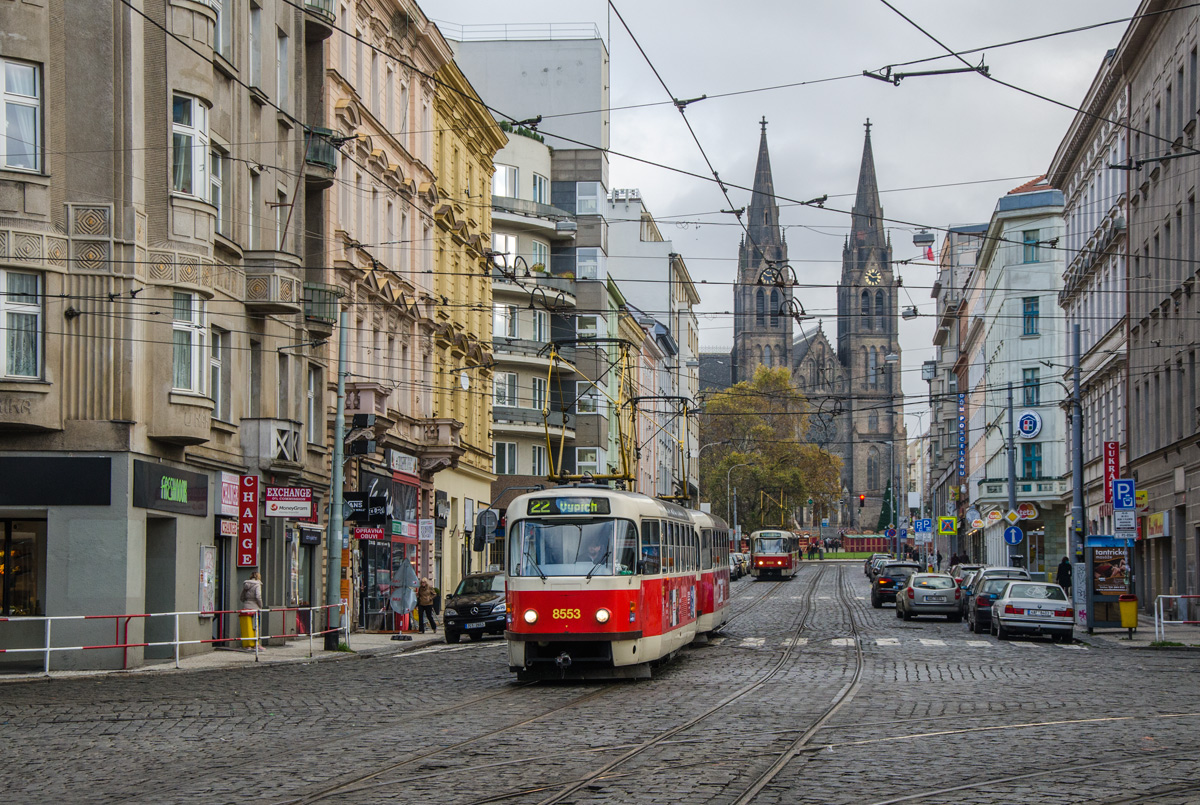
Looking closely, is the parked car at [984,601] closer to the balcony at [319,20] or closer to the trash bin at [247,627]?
the trash bin at [247,627]

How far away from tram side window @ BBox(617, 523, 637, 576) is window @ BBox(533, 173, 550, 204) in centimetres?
4810

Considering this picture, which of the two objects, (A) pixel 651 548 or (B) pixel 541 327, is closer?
(A) pixel 651 548

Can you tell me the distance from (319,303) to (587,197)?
40.9 metres

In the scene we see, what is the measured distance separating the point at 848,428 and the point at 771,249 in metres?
31.6

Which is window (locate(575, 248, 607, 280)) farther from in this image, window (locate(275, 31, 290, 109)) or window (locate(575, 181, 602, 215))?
window (locate(275, 31, 290, 109))

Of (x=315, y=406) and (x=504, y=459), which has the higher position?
(x=315, y=406)

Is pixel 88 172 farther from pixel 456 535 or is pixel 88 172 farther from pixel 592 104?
pixel 592 104

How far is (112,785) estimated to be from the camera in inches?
468

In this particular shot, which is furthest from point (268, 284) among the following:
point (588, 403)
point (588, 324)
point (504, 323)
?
point (588, 324)

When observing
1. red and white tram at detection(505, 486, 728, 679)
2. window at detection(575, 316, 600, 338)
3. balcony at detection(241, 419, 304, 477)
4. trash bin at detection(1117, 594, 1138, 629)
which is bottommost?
trash bin at detection(1117, 594, 1138, 629)

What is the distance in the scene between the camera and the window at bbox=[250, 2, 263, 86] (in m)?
31.8

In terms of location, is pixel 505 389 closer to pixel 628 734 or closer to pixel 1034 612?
pixel 1034 612

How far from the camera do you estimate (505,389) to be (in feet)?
204

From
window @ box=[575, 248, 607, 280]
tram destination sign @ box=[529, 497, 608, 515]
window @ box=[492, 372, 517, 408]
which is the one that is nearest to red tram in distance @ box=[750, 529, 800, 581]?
window @ box=[575, 248, 607, 280]
